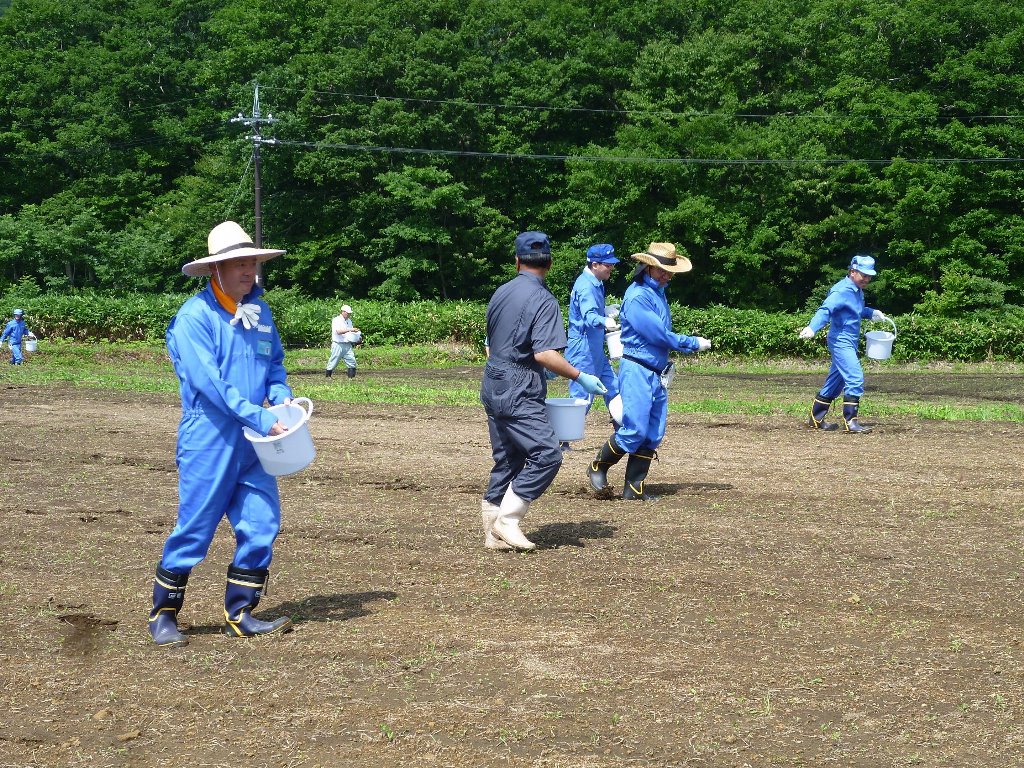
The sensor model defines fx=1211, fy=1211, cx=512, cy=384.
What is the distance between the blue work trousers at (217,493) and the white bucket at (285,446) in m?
0.13

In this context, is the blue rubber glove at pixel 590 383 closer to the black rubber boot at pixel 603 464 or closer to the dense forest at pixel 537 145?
the black rubber boot at pixel 603 464

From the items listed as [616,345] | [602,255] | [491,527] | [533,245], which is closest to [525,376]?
[533,245]

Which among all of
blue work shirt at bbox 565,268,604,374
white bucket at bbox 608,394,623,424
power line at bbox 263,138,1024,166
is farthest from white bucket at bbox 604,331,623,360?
power line at bbox 263,138,1024,166

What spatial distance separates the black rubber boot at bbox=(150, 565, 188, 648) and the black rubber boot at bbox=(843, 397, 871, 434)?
33.7 ft

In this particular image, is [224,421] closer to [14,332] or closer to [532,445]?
[532,445]

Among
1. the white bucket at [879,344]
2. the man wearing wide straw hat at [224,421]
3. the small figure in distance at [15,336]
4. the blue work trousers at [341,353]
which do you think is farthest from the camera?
the small figure in distance at [15,336]

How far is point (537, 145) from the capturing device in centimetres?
5441

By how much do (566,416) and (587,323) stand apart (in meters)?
4.08

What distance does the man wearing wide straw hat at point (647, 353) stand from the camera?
967 cm

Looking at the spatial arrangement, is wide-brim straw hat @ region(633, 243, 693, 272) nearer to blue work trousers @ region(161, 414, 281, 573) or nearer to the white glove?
the white glove

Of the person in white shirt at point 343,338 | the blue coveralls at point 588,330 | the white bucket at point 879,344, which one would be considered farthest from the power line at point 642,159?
the blue coveralls at point 588,330

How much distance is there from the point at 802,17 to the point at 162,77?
120ft

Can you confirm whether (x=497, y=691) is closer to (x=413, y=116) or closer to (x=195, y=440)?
(x=195, y=440)

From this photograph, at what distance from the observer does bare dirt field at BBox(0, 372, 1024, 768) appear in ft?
15.6
